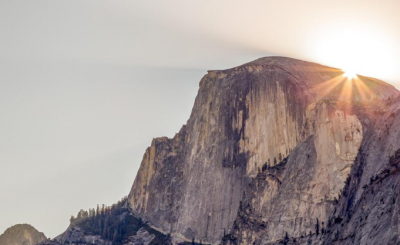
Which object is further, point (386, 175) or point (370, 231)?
point (386, 175)

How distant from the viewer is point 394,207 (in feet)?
594

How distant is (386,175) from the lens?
654 ft

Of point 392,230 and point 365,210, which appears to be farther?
point 365,210

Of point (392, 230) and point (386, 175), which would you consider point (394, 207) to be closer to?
point (392, 230)

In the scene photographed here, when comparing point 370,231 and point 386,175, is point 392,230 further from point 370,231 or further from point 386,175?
point 386,175

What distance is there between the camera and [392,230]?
17588 centimetres

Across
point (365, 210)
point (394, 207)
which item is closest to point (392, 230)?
point (394, 207)

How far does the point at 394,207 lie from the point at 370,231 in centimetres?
750

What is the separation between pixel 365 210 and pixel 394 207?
15.8 m

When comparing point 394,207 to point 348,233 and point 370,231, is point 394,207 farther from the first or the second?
point 348,233

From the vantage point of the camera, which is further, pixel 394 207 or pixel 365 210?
pixel 365 210

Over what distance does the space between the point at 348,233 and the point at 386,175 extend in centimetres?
1377

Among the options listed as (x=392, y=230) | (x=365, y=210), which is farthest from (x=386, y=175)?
(x=392, y=230)

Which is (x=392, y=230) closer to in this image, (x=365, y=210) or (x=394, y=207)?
(x=394, y=207)
